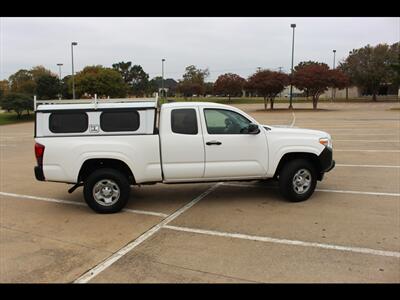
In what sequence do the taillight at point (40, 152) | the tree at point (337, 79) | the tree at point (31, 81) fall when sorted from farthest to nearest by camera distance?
the tree at point (31, 81) < the tree at point (337, 79) < the taillight at point (40, 152)

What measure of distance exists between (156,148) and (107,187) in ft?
3.45

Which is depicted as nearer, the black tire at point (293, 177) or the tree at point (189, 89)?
the black tire at point (293, 177)

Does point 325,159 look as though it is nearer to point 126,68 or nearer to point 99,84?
point 99,84

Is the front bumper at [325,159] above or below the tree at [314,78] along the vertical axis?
below

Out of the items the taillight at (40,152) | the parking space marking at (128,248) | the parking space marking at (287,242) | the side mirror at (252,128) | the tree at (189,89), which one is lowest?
the parking space marking at (128,248)

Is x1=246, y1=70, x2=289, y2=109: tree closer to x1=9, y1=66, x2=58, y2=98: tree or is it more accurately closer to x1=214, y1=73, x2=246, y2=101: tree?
x1=214, y1=73, x2=246, y2=101: tree

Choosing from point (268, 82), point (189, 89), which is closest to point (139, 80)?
point (189, 89)

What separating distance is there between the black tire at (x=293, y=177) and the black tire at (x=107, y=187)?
266 centimetres

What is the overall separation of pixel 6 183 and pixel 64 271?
5.49m

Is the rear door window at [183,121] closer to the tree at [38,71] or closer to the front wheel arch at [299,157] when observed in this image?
the front wheel arch at [299,157]

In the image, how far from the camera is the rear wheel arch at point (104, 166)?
6164 millimetres

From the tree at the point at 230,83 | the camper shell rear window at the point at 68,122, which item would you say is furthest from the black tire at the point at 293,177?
the tree at the point at 230,83
